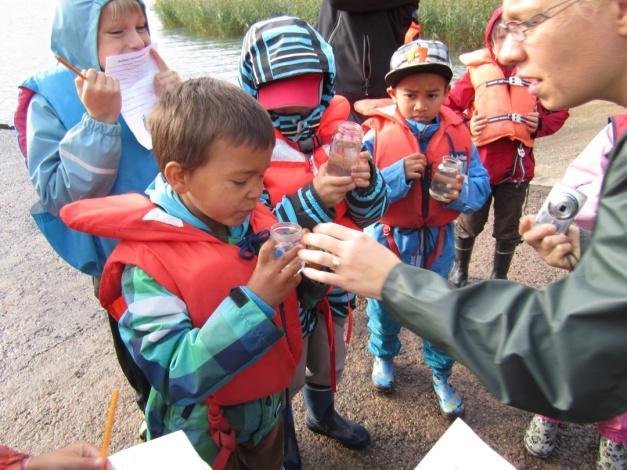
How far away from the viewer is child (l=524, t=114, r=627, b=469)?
2018 mm

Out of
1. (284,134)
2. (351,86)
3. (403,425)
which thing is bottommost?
(403,425)

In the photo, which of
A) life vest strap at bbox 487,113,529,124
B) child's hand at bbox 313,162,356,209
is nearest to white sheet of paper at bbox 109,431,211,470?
child's hand at bbox 313,162,356,209

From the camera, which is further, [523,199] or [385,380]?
[523,199]

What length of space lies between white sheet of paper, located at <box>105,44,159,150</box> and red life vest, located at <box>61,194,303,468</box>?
0.51 m

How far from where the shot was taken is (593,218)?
1940mm

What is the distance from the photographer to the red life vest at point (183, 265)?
1.52 metres

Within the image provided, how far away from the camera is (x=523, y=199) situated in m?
3.65

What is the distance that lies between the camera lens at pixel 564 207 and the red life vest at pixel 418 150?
92 cm

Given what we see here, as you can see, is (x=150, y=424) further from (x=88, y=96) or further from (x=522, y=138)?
(x=522, y=138)

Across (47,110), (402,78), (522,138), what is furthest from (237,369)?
(522,138)

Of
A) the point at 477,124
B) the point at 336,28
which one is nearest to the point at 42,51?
the point at 336,28

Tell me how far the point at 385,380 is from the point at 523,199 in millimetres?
1780

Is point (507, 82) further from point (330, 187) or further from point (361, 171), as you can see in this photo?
point (330, 187)

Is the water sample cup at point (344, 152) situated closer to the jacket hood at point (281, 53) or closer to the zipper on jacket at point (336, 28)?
the jacket hood at point (281, 53)
